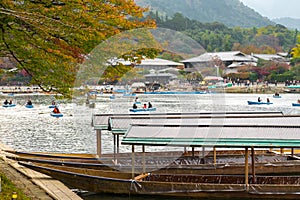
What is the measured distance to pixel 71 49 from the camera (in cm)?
1293

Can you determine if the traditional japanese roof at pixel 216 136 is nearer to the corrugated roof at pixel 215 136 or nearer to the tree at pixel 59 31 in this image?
the corrugated roof at pixel 215 136

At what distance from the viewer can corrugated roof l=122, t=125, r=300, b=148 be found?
1213 centimetres

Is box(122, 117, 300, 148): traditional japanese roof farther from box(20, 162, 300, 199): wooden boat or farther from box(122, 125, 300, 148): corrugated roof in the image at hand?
box(20, 162, 300, 199): wooden boat

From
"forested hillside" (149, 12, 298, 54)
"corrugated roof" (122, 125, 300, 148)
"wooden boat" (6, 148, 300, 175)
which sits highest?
"forested hillside" (149, 12, 298, 54)

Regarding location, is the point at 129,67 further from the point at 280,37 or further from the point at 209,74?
the point at 280,37

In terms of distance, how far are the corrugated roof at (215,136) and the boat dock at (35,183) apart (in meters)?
2.02

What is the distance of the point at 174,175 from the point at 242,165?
2.46 metres

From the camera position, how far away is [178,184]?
42.2 feet

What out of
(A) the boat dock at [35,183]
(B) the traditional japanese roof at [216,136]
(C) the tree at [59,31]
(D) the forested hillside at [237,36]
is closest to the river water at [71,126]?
(A) the boat dock at [35,183]

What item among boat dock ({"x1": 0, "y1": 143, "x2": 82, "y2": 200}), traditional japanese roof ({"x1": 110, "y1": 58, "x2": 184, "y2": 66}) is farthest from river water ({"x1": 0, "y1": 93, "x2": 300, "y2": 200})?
boat dock ({"x1": 0, "y1": 143, "x2": 82, "y2": 200})

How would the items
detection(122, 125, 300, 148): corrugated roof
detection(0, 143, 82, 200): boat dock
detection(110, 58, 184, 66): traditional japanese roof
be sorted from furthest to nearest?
detection(110, 58, 184, 66): traditional japanese roof
detection(122, 125, 300, 148): corrugated roof
detection(0, 143, 82, 200): boat dock

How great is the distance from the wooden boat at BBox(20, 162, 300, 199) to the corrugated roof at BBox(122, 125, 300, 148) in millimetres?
1194

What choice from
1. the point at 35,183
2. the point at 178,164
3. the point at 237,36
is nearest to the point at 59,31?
the point at 35,183

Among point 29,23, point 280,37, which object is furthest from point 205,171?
point 280,37
